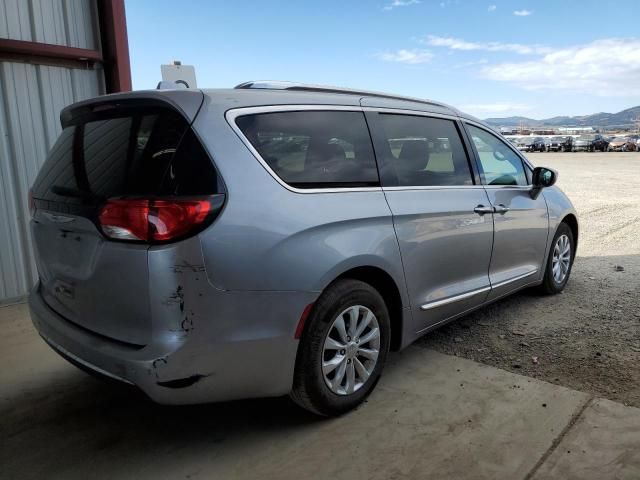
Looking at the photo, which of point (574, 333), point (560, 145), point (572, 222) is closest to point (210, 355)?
point (574, 333)

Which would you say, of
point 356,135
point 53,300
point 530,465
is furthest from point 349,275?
point 53,300

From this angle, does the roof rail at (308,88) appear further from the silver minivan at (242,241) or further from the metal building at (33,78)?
the metal building at (33,78)

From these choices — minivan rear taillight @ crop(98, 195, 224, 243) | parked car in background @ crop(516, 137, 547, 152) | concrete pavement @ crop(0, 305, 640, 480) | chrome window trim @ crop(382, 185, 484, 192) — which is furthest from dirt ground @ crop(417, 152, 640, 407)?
parked car in background @ crop(516, 137, 547, 152)

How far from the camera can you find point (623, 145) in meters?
45.2

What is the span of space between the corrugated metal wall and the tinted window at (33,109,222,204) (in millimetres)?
2674

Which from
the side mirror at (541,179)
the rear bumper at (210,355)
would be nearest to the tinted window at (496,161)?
the side mirror at (541,179)

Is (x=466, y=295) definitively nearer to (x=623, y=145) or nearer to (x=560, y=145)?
(x=623, y=145)

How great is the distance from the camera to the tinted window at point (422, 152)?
10.5ft

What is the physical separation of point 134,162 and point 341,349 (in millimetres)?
1402

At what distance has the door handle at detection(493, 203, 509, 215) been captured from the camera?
3909mm

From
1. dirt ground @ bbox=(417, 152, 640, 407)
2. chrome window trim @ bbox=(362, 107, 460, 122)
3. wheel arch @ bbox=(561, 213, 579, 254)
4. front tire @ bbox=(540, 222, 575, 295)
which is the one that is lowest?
dirt ground @ bbox=(417, 152, 640, 407)

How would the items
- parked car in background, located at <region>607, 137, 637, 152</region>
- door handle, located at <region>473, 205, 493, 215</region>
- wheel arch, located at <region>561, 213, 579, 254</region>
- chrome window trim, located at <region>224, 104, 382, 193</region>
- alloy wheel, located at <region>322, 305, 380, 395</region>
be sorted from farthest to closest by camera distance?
parked car in background, located at <region>607, 137, 637, 152</region>, wheel arch, located at <region>561, 213, 579, 254</region>, door handle, located at <region>473, 205, 493, 215</region>, alloy wheel, located at <region>322, 305, 380, 395</region>, chrome window trim, located at <region>224, 104, 382, 193</region>

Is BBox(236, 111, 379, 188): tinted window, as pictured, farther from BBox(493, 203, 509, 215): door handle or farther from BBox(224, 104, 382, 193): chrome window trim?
BBox(493, 203, 509, 215): door handle

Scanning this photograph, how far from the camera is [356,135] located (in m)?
3.05
